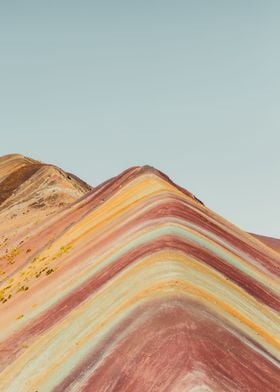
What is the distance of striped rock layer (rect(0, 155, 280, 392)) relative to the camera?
19375 millimetres

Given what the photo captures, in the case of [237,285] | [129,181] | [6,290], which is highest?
[129,181]

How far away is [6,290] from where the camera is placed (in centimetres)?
4478

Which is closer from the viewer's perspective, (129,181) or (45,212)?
(129,181)

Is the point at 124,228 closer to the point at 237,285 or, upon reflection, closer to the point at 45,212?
the point at 237,285

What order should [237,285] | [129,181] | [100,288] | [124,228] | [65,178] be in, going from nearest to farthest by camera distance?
[100,288], [237,285], [124,228], [129,181], [65,178]

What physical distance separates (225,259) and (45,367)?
1405 cm

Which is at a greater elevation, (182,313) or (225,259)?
(225,259)

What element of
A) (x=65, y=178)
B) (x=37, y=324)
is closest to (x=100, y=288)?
(x=37, y=324)

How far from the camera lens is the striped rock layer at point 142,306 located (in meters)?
19.4

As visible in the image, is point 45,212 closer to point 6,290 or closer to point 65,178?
point 65,178

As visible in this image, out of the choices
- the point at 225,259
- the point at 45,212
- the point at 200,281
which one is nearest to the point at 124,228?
the point at 225,259

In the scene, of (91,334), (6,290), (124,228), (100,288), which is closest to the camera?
(91,334)

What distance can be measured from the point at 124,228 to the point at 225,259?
22.3 feet

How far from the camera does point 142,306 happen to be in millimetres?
23344
